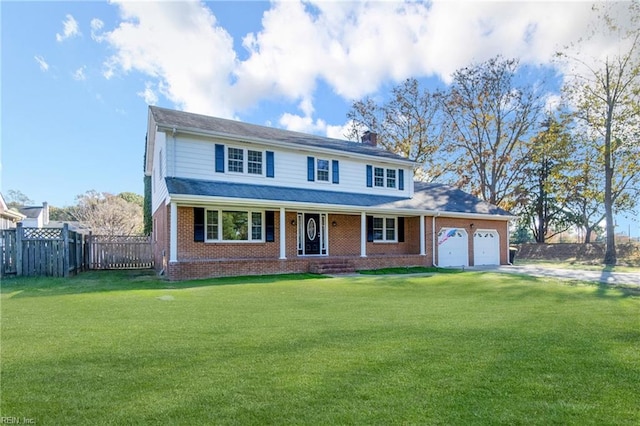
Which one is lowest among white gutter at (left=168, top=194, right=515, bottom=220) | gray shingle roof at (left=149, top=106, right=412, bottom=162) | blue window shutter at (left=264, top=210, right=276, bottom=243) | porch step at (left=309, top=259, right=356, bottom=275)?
porch step at (left=309, top=259, right=356, bottom=275)

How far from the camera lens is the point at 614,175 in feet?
80.0

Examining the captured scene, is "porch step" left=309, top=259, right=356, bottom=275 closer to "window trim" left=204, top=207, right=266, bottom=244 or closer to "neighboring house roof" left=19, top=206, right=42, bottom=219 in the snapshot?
"window trim" left=204, top=207, right=266, bottom=244

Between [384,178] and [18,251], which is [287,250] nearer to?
[384,178]

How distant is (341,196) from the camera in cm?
1744

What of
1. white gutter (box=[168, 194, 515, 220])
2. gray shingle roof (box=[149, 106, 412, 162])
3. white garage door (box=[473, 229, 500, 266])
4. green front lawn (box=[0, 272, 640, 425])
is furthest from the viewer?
white garage door (box=[473, 229, 500, 266])

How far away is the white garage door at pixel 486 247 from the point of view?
20266 mm

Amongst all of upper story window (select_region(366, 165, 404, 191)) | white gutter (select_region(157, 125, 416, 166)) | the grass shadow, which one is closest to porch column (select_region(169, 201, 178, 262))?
the grass shadow

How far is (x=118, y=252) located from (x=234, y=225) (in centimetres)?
608

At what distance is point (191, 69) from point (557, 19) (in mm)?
18113

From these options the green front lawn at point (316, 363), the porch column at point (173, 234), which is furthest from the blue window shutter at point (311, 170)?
the green front lawn at point (316, 363)

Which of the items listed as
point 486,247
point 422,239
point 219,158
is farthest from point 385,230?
point 219,158

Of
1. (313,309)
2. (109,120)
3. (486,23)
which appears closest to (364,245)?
(313,309)

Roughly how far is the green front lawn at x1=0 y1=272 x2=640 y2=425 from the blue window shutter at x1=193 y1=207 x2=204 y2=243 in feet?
20.7

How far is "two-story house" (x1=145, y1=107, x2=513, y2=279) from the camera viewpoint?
13750 millimetres
